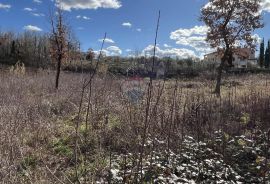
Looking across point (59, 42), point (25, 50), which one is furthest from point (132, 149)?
point (25, 50)

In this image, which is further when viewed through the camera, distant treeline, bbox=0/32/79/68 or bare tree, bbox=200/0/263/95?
distant treeline, bbox=0/32/79/68

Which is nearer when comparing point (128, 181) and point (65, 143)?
point (128, 181)

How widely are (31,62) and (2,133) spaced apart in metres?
60.0

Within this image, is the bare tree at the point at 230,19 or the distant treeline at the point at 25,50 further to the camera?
the distant treeline at the point at 25,50

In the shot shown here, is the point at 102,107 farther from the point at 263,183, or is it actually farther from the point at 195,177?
the point at 263,183

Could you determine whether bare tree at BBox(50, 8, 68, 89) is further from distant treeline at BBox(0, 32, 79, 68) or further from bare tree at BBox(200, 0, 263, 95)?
distant treeline at BBox(0, 32, 79, 68)

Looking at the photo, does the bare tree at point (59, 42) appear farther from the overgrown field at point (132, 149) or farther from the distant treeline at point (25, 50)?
the distant treeline at point (25, 50)

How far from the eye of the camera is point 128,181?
428cm

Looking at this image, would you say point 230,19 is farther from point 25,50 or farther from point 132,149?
point 25,50

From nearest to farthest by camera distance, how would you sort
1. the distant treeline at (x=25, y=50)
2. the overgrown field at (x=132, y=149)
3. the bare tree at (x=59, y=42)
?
1. the overgrown field at (x=132, y=149)
2. the bare tree at (x=59, y=42)
3. the distant treeline at (x=25, y=50)

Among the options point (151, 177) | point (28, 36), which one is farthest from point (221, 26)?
point (28, 36)

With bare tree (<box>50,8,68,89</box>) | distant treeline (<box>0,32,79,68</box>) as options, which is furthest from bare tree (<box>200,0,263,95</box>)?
distant treeline (<box>0,32,79,68</box>)

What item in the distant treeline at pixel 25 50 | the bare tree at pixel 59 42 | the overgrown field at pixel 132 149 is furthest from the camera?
the distant treeline at pixel 25 50

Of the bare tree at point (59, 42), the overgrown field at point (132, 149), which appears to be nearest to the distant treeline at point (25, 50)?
the bare tree at point (59, 42)
